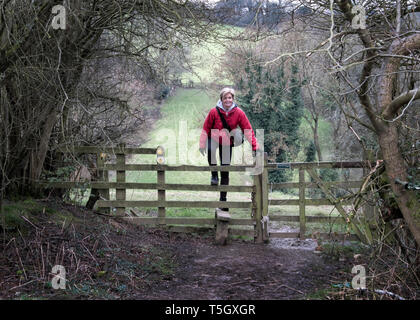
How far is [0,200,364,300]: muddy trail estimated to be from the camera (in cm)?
496

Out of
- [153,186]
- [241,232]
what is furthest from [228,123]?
[241,232]

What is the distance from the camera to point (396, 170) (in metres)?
4.95

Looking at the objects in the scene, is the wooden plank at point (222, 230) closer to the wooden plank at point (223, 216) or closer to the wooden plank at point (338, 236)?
the wooden plank at point (223, 216)

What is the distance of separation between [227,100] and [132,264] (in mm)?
3318

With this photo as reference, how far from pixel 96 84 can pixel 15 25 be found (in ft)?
10.4

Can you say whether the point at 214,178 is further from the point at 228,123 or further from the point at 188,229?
the point at 188,229

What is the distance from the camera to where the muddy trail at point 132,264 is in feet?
16.3

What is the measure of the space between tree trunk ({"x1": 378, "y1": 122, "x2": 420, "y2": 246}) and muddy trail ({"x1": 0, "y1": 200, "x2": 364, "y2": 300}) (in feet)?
3.88

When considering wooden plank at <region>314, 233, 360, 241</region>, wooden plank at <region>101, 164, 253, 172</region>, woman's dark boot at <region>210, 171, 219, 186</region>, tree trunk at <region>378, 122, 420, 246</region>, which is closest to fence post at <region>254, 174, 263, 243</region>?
wooden plank at <region>101, 164, 253, 172</region>

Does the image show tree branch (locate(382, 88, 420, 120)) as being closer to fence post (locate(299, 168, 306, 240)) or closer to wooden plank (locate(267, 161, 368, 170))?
wooden plank (locate(267, 161, 368, 170))

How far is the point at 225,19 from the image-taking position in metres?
7.30

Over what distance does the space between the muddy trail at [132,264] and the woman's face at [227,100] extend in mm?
2442

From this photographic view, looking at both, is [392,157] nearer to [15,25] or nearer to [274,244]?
[274,244]
